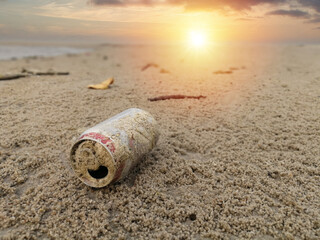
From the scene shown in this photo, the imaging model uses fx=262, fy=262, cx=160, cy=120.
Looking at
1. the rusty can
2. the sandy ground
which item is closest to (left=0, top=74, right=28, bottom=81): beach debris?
the sandy ground

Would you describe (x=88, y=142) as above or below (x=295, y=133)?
above

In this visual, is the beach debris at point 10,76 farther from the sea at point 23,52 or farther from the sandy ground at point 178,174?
the sea at point 23,52

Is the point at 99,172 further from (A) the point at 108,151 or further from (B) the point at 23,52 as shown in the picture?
(B) the point at 23,52

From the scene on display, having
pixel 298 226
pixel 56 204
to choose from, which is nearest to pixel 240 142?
pixel 298 226

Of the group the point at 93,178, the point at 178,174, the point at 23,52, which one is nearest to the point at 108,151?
the point at 93,178

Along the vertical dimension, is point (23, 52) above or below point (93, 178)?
below

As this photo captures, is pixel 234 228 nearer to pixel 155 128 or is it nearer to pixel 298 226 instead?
pixel 298 226
